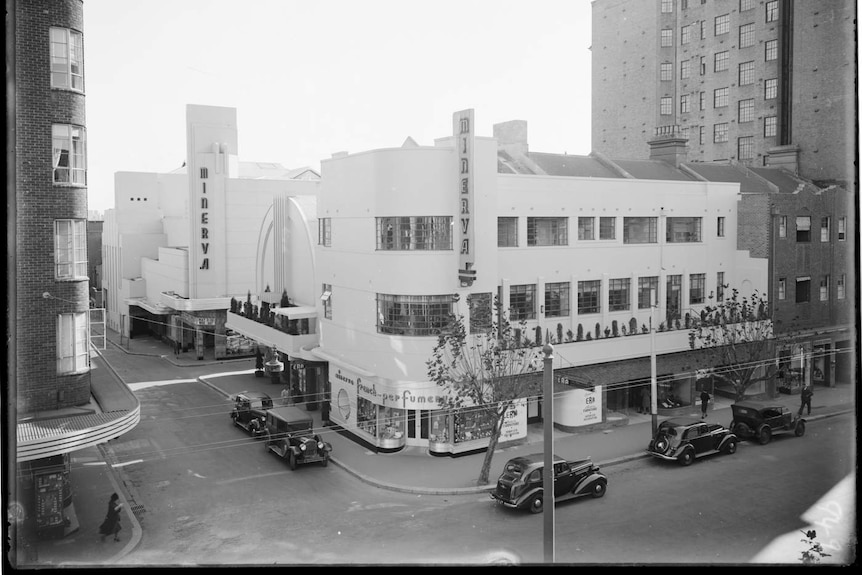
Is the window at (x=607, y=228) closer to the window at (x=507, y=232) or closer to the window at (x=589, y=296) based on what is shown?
the window at (x=589, y=296)

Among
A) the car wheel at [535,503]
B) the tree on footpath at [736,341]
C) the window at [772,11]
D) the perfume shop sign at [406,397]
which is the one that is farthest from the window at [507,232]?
the window at [772,11]

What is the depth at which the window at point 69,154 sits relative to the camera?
21.2 metres

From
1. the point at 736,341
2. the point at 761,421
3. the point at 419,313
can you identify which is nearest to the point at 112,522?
the point at 419,313

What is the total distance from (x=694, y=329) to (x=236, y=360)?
95.6ft

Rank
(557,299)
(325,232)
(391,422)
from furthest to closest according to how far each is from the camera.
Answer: (325,232) < (557,299) < (391,422)

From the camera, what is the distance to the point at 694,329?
3366 cm

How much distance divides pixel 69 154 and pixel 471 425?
16788 mm

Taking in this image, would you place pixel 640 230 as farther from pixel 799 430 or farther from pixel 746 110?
pixel 746 110

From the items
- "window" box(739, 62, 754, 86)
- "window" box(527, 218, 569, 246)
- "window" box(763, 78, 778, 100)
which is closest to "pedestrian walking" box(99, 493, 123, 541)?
"window" box(527, 218, 569, 246)

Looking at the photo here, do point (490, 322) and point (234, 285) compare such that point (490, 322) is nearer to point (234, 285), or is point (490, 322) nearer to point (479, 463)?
point (479, 463)

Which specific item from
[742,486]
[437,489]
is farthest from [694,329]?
[437,489]

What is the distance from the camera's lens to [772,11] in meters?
46.6

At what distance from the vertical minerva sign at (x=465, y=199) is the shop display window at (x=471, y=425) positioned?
16.5 ft

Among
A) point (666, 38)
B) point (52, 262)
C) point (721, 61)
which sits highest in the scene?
point (666, 38)
